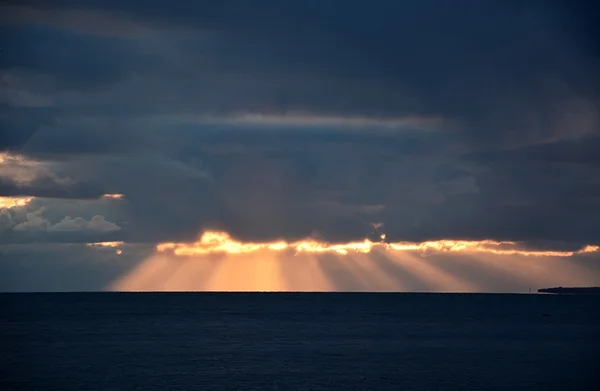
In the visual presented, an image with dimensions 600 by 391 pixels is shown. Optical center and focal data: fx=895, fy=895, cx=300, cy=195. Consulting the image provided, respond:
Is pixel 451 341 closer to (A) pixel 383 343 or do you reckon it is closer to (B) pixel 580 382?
(A) pixel 383 343

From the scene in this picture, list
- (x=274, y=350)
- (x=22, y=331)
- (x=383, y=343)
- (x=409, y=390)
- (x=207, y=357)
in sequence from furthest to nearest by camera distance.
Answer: (x=22, y=331) < (x=383, y=343) < (x=274, y=350) < (x=207, y=357) < (x=409, y=390)

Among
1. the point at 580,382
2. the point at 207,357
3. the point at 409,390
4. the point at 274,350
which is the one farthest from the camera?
the point at 274,350

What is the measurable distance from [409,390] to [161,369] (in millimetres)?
33573

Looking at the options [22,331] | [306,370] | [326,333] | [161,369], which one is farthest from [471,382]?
[22,331]

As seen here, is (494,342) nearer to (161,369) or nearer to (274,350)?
(274,350)

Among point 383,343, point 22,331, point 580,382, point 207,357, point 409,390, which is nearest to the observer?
point 409,390

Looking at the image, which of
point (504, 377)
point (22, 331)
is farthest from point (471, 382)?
point (22, 331)

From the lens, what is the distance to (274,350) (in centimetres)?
14100

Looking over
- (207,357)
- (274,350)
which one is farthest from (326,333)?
(207,357)

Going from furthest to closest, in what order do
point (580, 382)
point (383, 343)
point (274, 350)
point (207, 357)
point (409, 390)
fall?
point (383, 343) → point (274, 350) → point (207, 357) → point (580, 382) → point (409, 390)

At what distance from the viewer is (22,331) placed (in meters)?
182

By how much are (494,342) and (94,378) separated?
84426 mm

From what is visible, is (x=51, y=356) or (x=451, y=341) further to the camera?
(x=451, y=341)

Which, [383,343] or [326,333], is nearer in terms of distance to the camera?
[383,343]
